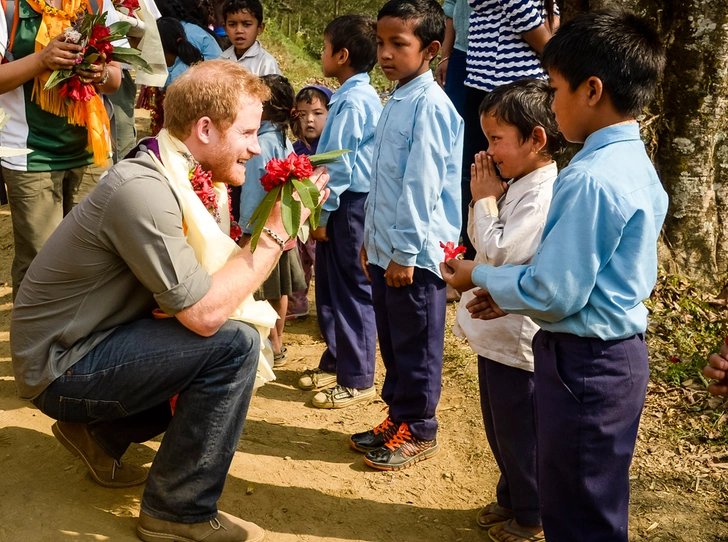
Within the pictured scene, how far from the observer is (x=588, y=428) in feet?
8.38

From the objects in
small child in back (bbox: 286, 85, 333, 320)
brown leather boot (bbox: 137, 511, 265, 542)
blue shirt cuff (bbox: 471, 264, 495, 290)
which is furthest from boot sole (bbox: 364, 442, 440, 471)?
small child in back (bbox: 286, 85, 333, 320)

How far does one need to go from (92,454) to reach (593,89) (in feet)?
8.41

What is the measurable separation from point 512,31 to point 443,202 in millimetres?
1795

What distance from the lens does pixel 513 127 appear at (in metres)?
3.08

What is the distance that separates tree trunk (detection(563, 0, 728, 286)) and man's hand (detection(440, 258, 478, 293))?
3.01m

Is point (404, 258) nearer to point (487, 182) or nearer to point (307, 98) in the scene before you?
point (487, 182)

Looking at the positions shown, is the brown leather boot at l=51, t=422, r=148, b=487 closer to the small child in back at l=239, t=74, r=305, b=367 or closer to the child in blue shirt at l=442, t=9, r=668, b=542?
the small child in back at l=239, t=74, r=305, b=367

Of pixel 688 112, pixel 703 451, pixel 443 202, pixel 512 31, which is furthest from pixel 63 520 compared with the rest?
pixel 688 112

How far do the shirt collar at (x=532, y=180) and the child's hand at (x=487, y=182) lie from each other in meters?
0.06

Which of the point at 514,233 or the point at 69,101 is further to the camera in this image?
the point at 69,101

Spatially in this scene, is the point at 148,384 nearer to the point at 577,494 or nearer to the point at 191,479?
the point at 191,479

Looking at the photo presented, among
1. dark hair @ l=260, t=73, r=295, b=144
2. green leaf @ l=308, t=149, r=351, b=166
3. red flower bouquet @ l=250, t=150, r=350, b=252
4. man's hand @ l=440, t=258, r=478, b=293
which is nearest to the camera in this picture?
man's hand @ l=440, t=258, r=478, b=293

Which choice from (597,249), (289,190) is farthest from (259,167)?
(597,249)

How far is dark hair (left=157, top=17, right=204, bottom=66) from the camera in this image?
6.38 metres
